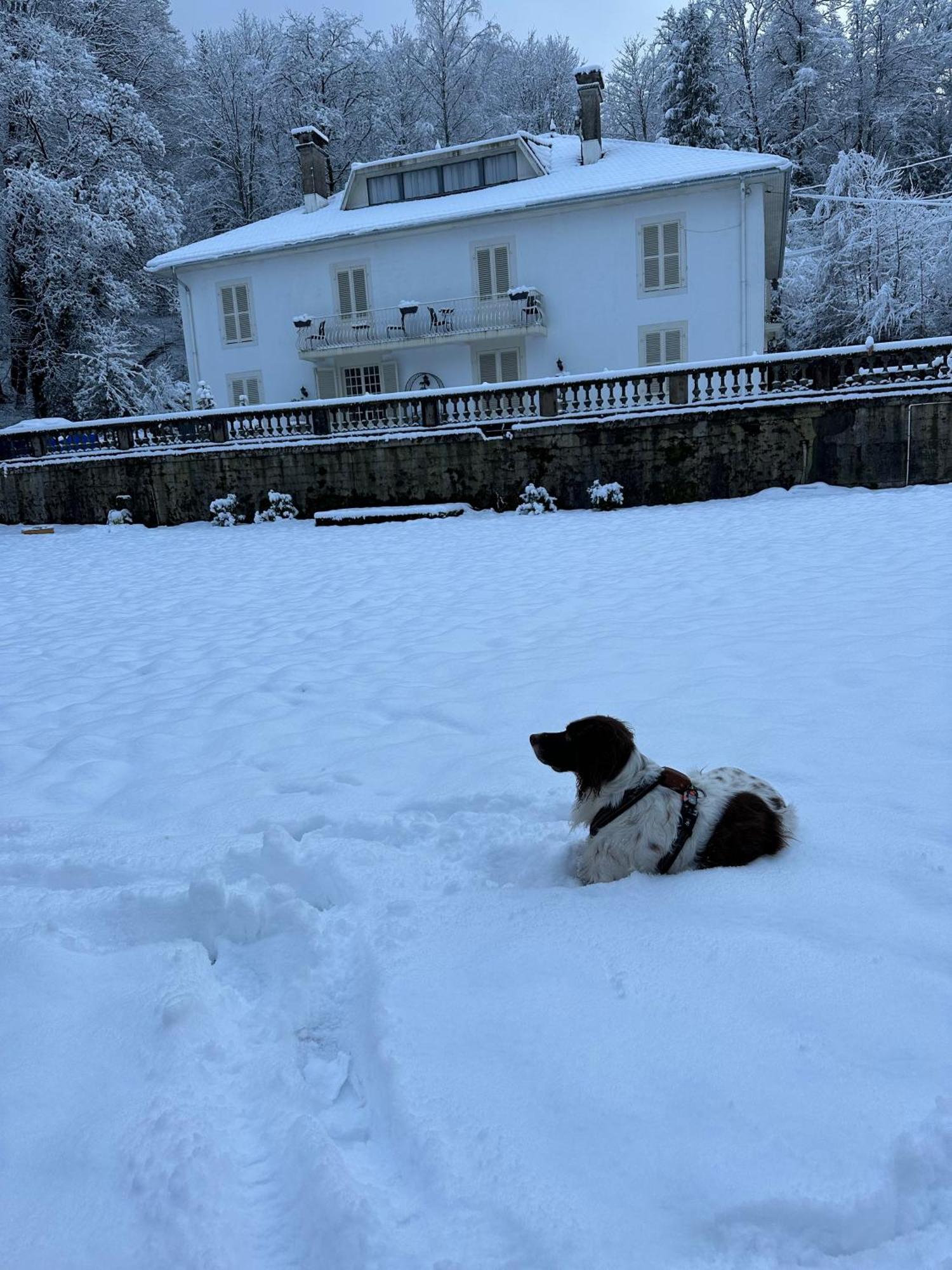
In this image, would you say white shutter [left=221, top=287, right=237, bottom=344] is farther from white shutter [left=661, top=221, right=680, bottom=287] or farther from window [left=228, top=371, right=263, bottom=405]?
white shutter [left=661, top=221, right=680, bottom=287]

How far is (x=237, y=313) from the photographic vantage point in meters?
24.9

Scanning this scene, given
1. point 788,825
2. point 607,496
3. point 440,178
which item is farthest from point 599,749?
point 440,178

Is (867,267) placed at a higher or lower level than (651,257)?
higher

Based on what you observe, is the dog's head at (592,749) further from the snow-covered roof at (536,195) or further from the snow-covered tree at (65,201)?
the snow-covered tree at (65,201)

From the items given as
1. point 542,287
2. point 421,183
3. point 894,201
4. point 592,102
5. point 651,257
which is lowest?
point 542,287

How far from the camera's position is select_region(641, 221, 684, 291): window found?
21.5m

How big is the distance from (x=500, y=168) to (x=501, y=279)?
397 centimetres

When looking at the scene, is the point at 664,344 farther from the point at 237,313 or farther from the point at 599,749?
the point at 599,749

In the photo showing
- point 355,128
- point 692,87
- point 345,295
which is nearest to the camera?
point 345,295

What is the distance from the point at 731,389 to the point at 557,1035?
1448 cm

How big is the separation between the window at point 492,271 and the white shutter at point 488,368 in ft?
5.08

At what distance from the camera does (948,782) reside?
3.36m

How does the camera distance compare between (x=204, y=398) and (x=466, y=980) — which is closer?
(x=466, y=980)

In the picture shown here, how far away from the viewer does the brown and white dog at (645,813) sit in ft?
9.34
